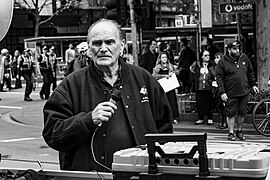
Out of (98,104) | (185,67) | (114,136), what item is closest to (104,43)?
(98,104)

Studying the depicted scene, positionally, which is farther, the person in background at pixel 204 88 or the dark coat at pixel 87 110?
the person in background at pixel 204 88

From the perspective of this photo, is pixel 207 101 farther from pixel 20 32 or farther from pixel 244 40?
pixel 20 32

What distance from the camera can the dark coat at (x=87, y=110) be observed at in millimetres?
4012

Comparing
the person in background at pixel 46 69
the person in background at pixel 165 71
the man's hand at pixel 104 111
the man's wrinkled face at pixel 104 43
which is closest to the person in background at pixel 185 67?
the person in background at pixel 46 69

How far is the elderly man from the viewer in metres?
4.03

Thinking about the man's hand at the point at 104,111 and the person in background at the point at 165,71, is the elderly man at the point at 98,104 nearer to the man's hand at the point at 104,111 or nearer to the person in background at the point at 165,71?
the man's hand at the point at 104,111

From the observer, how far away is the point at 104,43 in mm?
4133

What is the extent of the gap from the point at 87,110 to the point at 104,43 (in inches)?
17.1

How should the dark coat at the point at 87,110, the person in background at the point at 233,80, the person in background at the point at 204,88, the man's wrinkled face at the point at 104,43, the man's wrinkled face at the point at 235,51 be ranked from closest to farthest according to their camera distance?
the dark coat at the point at 87,110 → the man's wrinkled face at the point at 104,43 → the man's wrinkled face at the point at 235,51 → the person in background at the point at 233,80 → the person in background at the point at 204,88

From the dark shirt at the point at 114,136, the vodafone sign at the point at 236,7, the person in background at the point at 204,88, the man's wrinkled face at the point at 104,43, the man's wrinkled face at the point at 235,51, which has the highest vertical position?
the vodafone sign at the point at 236,7

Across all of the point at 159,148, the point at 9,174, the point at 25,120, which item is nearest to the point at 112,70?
the point at 9,174

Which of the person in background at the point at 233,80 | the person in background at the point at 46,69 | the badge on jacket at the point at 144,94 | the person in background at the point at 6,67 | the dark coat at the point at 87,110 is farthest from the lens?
the person in background at the point at 6,67

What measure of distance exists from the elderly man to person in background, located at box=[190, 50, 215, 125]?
1122 cm

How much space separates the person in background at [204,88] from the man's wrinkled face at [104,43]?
1141 cm
